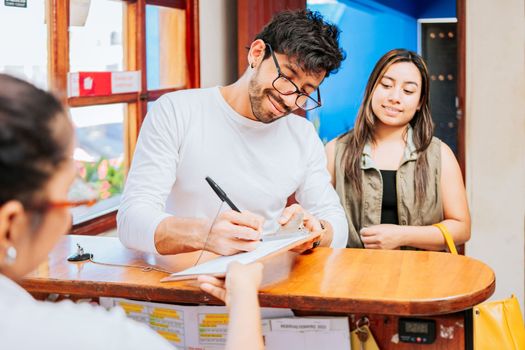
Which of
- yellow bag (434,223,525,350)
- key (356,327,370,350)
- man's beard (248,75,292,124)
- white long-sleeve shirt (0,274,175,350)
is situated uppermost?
man's beard (248,75,292,124)

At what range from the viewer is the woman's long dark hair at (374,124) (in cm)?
291

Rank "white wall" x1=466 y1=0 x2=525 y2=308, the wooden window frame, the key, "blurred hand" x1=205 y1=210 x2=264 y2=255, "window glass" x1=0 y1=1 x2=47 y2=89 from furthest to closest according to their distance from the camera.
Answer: "white wall" x1=466 y1=0 x2=525 y2=308 → the wooden window frame → "window glass" x1=0 y1=1 x2=47 y2=89 → the key → "blurred hand" x1=205 y1=210 x2=264 y2=255

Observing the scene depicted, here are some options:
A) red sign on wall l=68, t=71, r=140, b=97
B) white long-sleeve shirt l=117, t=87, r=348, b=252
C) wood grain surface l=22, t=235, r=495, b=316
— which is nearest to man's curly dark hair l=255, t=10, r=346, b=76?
white long-sleeve shirt l=117, t=87, r=348, b=252

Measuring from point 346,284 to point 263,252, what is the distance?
217 mm

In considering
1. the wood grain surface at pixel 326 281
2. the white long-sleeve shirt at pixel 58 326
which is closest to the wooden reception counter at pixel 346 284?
the wood grain surface at pixel 326 281

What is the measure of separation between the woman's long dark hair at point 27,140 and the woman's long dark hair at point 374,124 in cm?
199

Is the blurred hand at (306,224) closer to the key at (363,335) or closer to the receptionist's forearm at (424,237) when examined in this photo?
the key at (363,335)

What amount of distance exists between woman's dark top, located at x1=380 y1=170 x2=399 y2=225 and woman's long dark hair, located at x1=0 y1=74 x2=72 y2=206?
2.00m

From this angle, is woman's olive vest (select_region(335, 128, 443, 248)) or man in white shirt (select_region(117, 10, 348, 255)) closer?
man in white shirt (select_region(117, 10, 348, 255))

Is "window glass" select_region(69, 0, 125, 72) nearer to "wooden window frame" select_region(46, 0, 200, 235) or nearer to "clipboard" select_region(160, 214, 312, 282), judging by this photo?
"wooden window frame" select_region(46, 0, 200, 235)

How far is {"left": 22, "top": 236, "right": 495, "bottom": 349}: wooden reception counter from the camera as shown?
6.07 feet

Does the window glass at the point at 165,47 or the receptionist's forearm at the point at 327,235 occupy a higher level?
the window glass at the point at 165,47

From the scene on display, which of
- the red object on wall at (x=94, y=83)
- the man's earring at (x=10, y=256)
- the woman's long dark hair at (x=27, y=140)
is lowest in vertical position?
the man's earring at (x=10, y=256)

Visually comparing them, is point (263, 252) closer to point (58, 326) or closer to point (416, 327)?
point (416, 327)
